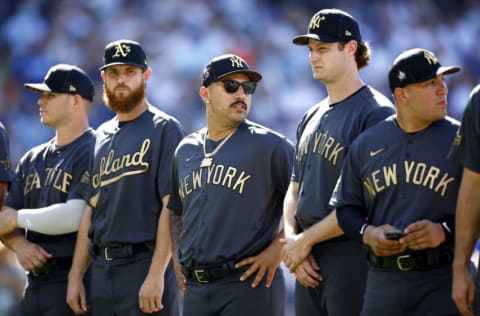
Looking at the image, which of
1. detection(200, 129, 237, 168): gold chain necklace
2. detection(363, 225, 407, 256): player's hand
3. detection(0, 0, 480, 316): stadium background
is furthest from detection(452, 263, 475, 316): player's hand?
detection(0, 0, 480, 316): stadium background

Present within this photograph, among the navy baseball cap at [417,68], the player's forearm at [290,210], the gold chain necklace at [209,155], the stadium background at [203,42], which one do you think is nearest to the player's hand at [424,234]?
the navy baseball cap at [417,68]

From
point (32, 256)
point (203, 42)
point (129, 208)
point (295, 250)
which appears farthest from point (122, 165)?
point (203, 42)

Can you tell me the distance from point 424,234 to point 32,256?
3.26m

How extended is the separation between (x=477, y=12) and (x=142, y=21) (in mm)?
4666

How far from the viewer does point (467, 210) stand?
4953 millimetres

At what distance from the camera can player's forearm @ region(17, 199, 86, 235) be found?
7.20 metres

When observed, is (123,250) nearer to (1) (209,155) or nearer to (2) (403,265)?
(1) (209,155)

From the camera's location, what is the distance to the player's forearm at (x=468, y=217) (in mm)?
4938

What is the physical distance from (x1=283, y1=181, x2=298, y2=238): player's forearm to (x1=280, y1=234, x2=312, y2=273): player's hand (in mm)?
107

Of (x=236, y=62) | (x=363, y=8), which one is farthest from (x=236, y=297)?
(x=363, y=8)

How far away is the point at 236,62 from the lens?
6406 millimetres

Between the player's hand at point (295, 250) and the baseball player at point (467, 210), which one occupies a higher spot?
the baseball player at point (467, 210)

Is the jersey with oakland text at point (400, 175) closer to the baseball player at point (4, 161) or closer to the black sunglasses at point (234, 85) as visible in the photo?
the black sunglasses at point (234, 85)

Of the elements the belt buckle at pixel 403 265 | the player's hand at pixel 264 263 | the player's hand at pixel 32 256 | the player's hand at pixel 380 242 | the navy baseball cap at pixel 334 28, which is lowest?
the player's hand at pixel 32 256
